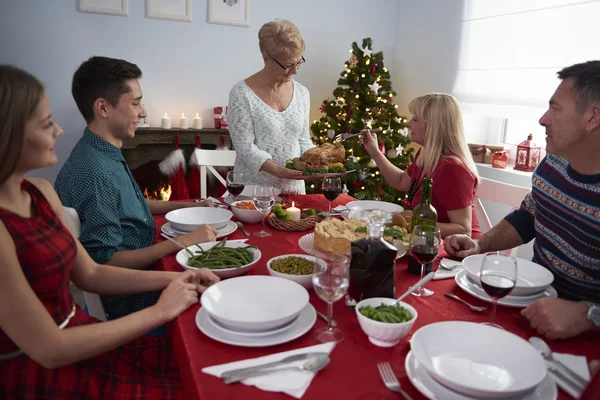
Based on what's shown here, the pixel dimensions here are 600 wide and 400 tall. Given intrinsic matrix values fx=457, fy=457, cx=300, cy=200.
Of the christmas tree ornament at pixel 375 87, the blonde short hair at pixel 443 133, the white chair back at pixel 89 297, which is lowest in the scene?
the white chair back at pixel 89 297

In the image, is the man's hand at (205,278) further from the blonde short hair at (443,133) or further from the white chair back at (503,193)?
the white chair back at (503,193)

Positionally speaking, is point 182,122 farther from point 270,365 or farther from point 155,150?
point 270,365

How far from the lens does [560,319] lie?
1082 millimetres

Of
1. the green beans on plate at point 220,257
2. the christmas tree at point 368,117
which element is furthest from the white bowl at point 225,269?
the christmas tree at point 368,117

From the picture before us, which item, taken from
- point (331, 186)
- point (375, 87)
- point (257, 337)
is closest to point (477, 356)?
point (257, 337)

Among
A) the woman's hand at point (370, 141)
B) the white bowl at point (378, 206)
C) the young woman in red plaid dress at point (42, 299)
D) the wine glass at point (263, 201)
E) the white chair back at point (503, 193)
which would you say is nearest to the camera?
the young woman in red plaid dress at point (42, 299)

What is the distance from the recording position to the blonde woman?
2053 millimetres

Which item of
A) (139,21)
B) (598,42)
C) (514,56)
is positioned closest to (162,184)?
(139,21)

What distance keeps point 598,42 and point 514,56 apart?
0.69 meters

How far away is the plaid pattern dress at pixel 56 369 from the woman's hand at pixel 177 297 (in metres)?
0.21

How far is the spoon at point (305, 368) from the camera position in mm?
901

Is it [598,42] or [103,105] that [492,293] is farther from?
[598,42]

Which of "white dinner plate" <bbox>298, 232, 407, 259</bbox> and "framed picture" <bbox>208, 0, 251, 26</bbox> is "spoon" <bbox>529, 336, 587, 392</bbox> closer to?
"white dinner plate" <bbox>298, 232, 407, 259</bbox>

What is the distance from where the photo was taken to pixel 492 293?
3.69 feet
